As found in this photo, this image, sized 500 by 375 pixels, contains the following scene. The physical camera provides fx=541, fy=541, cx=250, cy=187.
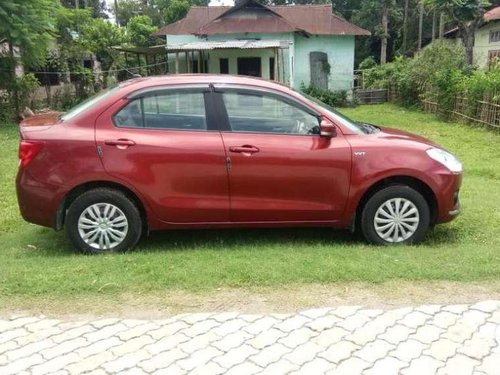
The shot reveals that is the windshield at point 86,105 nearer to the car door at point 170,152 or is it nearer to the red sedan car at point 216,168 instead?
the red sedan car at point 216,168

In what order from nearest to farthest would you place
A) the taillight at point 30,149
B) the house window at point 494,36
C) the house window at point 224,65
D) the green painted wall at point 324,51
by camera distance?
the taillight at point 30,149 → the house window at point 224,65 → the green painted wall at point 324,51 → the house window at point 494,36

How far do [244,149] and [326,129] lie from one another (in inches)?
30.6

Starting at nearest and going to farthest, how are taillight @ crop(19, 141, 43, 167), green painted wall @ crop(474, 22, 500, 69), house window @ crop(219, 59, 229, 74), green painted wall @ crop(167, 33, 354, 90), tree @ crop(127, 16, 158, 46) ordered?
taillight @ crop(19, 141, 43, 167), house window @ crop(219, 59, 229, 74), green painted wall @ crop(167, 33, 354, 90), green painted wall @ crop(474, 22, 500, 69), tree @ crop(127, 16, 158, 46)

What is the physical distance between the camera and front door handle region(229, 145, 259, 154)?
4922 millimetres

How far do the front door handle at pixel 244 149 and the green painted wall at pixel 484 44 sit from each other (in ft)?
95.3

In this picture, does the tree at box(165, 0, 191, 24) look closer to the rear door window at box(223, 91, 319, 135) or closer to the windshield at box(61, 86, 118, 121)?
the windshield at box(61, 86, 118, 121)

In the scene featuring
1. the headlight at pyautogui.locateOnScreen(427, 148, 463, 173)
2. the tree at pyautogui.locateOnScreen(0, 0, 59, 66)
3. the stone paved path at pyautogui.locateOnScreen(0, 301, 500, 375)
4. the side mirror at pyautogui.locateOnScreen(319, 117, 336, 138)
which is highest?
the tree at pyautogui.locateOnScreen(0, 0, 59, 66)

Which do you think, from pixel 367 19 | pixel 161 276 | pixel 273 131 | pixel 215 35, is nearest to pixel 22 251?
pixel 161 276

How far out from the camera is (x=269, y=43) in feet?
76.8

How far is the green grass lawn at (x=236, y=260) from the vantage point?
414 cm

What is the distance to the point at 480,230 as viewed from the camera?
5.80 meters

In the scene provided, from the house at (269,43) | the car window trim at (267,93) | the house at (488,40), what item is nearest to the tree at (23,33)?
the house at (269,43)

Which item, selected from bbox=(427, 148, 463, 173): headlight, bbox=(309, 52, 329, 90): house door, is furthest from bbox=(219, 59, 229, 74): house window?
bbox=(427, 148, 463, 173): headlight

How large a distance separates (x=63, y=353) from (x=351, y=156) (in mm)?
3011
